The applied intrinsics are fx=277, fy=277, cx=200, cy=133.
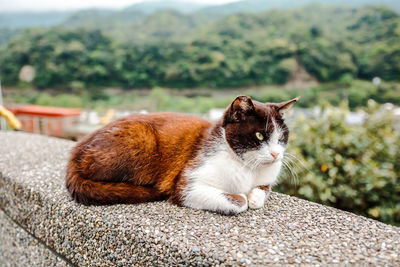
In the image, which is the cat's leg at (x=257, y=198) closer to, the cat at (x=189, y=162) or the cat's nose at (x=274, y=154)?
the cat at (x=189, y=162)

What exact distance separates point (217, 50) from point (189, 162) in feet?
20.2

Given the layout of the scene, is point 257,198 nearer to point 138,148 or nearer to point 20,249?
point 138,148

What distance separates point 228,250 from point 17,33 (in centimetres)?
932

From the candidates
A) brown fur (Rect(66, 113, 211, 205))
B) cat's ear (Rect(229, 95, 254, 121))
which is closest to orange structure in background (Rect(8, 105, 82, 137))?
brown fur (Rect(66, 113, 211, 205))

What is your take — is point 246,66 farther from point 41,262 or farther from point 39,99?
point 39,99

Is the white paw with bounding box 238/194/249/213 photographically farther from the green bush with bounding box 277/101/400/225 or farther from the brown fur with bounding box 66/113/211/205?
the green bush with bounding box 277/101/400/225

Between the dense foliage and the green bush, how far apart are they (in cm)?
269

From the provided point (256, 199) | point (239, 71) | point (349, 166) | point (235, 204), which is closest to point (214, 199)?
point (235, 204)

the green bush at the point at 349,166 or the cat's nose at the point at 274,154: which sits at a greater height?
the cat's nose at the point at 274,154

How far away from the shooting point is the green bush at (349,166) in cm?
218

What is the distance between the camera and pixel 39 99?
26.0ft

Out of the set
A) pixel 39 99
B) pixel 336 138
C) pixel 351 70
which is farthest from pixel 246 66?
pixel 39 99

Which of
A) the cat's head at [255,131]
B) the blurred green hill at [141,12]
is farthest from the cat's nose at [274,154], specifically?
the blurred green hill at [141,12]

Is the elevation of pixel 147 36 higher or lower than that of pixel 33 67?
higher
